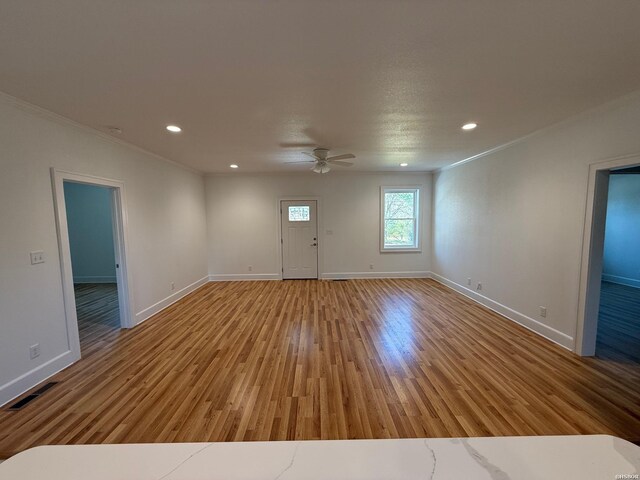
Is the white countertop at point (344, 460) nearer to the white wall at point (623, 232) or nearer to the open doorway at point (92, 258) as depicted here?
the open doorway at point (92, 258)

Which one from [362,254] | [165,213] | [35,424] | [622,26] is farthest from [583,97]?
[165,213]

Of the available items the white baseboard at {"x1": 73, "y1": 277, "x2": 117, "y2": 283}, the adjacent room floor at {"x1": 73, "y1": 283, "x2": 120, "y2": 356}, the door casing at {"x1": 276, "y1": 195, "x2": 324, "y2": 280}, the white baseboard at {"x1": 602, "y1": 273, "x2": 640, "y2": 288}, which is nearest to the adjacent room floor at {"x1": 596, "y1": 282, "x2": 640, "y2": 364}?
the white baseboard at {"x1": 602, "y1": 273, "x2": 640, "y2": 288}

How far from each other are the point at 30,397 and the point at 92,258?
4.99m

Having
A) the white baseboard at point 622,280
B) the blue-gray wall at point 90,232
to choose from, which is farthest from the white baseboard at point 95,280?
the white baseboard at point 622,280

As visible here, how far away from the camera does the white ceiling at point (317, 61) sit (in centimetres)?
136

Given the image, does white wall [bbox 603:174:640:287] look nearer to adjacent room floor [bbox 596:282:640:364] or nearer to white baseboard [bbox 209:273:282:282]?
adjacent room floor [bbox 596:282:640:364]

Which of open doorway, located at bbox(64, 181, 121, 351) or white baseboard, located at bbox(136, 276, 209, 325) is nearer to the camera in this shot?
white baseboard, located at bbox(136, 276, 209, 325)

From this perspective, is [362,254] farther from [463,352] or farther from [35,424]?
[35,424]

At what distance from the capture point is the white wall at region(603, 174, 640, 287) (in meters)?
5.22

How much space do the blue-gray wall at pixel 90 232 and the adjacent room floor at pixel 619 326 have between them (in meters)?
8.70

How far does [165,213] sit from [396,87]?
13.7 feet

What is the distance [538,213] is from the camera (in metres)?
3.33

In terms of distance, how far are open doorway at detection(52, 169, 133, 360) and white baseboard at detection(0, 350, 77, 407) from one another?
0.42 ft

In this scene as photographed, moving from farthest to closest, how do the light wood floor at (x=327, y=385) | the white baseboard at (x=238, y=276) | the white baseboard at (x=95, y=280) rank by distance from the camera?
1. the white baseboard at (x=238, y=276)
2. the white baseboard at (x=95, y=280)
3. the light wood floor at (x=327, y=385)
